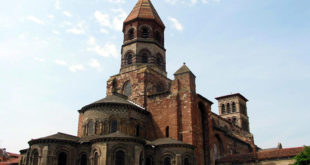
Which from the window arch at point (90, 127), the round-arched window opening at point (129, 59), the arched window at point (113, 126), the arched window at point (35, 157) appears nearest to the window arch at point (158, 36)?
the round-arched window opening at point (129, 59)

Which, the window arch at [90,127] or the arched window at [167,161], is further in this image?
the window arch at [90,127]

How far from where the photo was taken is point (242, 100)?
2753 inches

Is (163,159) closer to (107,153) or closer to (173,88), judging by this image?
(107,153)

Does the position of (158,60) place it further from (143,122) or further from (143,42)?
(143,122)

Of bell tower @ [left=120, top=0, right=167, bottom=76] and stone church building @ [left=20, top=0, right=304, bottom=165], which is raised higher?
bell tower @ [left=120, top=0, right=167, bottom=76]

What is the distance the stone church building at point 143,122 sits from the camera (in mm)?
27480

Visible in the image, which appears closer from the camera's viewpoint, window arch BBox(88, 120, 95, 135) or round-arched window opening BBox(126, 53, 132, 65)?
window arch BBox(88, 120, 95, 135)

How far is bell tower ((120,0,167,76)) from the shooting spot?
130ft

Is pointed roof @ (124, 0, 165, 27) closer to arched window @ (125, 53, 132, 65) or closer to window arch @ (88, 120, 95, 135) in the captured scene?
arched window @ (125, 53, 132, 65)

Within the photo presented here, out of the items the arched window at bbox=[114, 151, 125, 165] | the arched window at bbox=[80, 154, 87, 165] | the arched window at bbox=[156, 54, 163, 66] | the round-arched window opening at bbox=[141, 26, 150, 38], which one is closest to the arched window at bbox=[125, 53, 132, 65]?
the round-arched window opening at bbox=[141, 26, 150, 38]

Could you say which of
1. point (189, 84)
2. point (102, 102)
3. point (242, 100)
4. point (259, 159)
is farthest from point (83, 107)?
point (242, 100)

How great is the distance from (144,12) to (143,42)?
4.68m

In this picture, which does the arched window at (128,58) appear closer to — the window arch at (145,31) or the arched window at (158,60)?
the window arch at (145,31)

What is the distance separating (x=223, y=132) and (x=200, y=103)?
9.20 m
